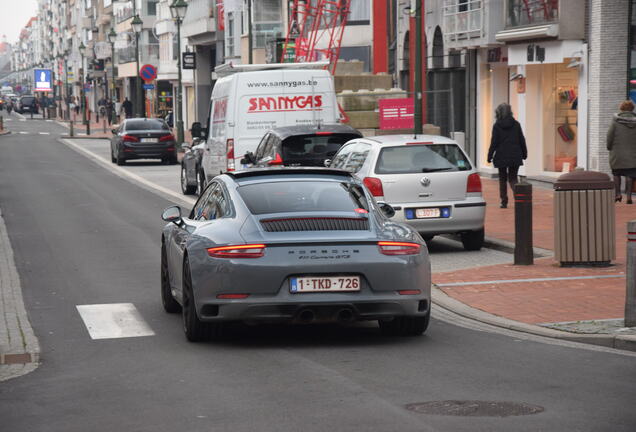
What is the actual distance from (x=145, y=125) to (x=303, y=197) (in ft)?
109

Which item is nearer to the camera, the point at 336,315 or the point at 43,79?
the point at 336,315

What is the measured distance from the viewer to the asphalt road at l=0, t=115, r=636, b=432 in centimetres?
721

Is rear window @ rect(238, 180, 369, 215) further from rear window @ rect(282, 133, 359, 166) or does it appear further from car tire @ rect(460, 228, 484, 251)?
rear window @ rect(282, 133, 359, 166)

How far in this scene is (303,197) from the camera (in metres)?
10.5

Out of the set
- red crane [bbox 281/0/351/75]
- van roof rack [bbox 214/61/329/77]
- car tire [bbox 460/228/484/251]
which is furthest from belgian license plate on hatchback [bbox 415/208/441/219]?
red crane [bbox 281/0/351/75]

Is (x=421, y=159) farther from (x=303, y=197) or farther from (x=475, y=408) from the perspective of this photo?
(x=475, y=408)

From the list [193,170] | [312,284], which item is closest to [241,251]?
[312,284]

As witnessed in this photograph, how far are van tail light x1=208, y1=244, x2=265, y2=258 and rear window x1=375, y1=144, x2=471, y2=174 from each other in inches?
288

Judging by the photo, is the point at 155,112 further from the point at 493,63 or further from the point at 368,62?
the point at 493,63

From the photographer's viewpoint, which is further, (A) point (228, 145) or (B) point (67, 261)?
(A) point (228, 145)

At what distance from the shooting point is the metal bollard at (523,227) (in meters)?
15.1

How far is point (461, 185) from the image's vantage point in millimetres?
17016

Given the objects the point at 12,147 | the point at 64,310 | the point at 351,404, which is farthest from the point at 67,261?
the point at 12,147

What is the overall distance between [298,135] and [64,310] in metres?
9.13
